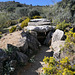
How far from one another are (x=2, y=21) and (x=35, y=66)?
11483 millimetres

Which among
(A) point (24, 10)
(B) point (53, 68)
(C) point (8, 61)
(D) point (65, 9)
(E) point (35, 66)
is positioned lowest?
(E) point (35, 66)

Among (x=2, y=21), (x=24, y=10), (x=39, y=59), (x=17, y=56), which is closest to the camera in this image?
(x=17, y=56)

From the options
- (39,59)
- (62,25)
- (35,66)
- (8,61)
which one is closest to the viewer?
(8,61)

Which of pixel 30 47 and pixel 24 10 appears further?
pixel 24 10

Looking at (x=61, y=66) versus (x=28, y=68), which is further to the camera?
(x=28, y=68)

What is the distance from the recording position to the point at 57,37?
8203mm

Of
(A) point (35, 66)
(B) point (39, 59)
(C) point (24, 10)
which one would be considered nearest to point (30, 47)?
(B) point (39, 59)

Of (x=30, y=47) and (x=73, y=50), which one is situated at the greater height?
(x=73, y=50)

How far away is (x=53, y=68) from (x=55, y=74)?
8.8 inches

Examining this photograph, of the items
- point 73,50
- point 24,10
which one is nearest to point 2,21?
point 73,50

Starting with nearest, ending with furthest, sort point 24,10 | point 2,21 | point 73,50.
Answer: point 73,50
point 2,21
point 24,10

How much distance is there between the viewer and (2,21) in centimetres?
1406

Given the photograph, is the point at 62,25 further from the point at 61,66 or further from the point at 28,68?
the point at 61,66

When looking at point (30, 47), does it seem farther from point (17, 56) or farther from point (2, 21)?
point (2, 21)
